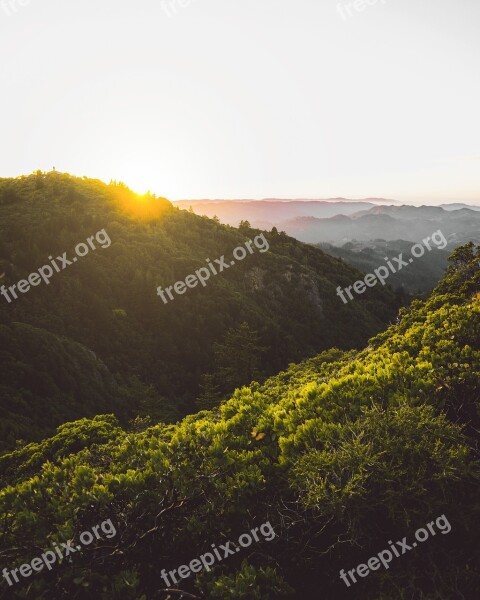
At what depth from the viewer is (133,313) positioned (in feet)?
141

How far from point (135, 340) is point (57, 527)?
35142 mm

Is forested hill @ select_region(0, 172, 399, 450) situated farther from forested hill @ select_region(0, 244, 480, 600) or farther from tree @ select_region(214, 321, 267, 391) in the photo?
forested hill @ select_region(0, 244, 480, 600)

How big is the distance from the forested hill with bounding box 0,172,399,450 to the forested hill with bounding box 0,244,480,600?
14.2 metres

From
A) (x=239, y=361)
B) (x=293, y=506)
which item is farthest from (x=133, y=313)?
(x=293, y=506)

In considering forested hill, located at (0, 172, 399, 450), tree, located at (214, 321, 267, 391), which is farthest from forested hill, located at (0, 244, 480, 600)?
tree, located at (214, 321, 267, 391)

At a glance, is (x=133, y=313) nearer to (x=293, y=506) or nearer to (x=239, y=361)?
(x=239, y=361)

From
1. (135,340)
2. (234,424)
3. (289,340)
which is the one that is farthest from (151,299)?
(234,424)

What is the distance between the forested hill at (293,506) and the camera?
5.12 meters

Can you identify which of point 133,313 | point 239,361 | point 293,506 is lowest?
point 239,361

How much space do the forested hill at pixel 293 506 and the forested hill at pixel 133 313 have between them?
1423cm

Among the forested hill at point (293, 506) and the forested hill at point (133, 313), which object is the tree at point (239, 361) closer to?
the forested hill at point (133, 313)

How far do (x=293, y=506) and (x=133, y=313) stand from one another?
39.2 m

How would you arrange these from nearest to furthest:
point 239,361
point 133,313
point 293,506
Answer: point 293,506
point 239,361
point 133,313

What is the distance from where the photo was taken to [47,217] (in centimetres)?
4816
